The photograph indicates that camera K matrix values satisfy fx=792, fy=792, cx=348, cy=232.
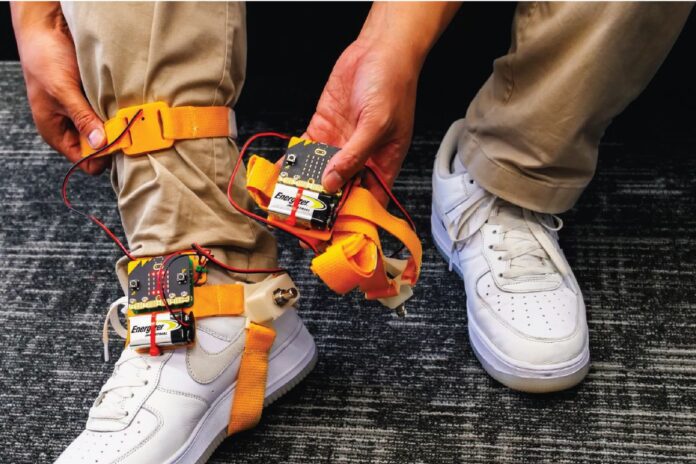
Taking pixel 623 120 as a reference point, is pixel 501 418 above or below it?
below

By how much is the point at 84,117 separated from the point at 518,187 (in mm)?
543

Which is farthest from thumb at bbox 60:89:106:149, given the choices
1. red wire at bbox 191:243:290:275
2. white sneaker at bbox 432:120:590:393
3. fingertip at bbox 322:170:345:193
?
white sneaker at bbox 432:120:590:393

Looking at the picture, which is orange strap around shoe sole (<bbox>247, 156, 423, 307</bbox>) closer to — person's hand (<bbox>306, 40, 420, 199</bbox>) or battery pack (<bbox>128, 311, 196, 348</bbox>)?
person's hand (<bbox>306, 40, 420, 199</bbox>)

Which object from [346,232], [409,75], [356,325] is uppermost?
[409,75]

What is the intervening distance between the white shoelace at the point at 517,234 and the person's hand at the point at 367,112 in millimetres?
169

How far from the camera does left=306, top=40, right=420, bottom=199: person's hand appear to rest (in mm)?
868

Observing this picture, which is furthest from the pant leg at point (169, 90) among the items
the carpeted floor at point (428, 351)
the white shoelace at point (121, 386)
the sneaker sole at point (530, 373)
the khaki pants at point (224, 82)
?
the sneaker sole at point (530, 373)

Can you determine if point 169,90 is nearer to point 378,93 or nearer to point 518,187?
point 378,93

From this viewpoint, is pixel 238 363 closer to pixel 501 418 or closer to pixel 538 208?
pixel 501 418

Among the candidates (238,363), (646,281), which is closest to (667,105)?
(646,281)

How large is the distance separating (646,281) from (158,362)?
66cm

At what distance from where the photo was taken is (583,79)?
899 mm

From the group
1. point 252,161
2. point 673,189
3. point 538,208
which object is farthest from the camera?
point 673,189

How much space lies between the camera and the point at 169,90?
91cm
